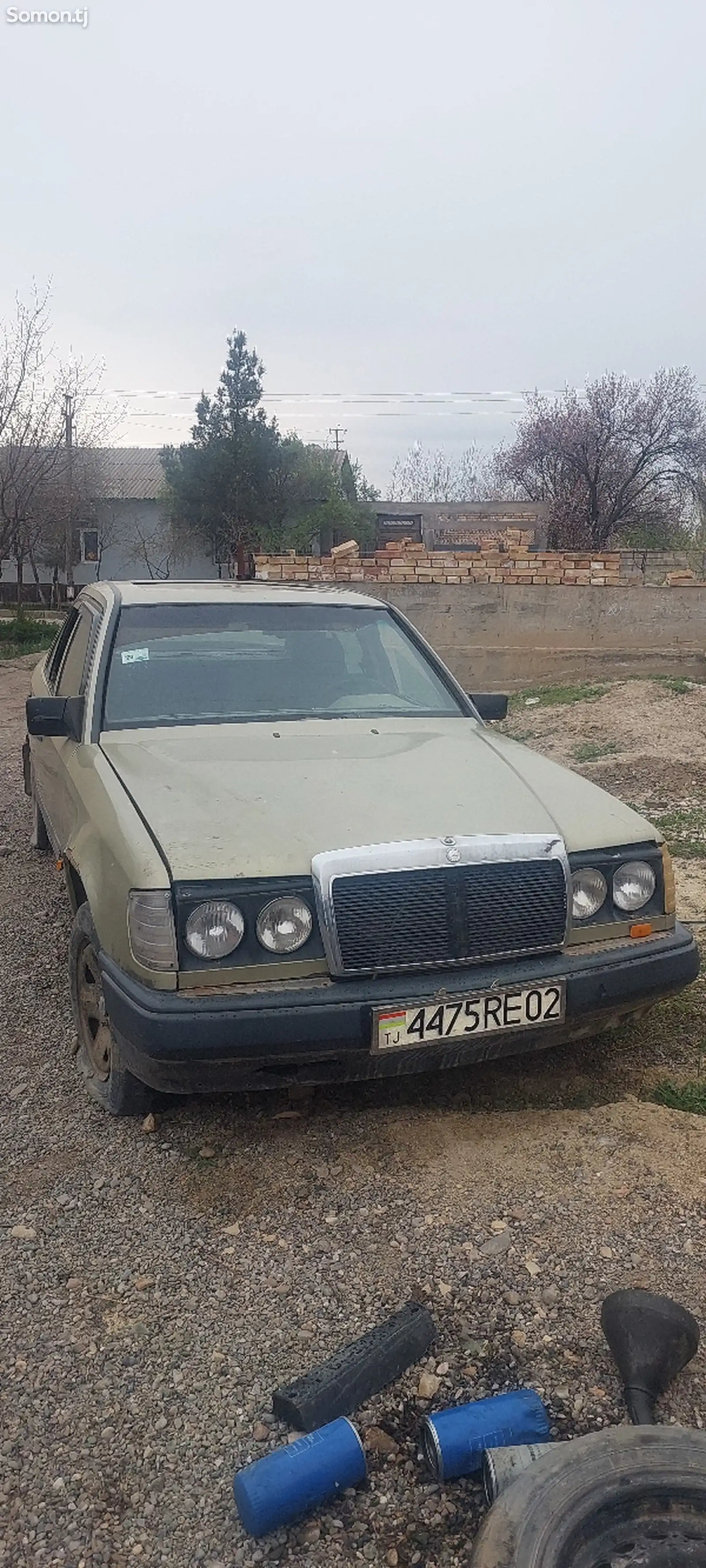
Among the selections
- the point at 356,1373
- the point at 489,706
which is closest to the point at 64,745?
the point at 489,706

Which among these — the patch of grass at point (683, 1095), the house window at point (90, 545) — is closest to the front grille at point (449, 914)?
the patch of grass at point (683, 1095)

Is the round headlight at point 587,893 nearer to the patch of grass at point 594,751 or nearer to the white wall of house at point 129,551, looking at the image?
the patch of grass at point 594,751

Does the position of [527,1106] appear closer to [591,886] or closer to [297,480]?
[591,886]

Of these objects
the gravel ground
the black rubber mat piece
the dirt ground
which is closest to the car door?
the gravel ground

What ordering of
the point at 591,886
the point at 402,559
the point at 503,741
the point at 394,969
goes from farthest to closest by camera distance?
the point at 402,559 < the point at 503,741 < the point at 591,886 < the point at 394,969

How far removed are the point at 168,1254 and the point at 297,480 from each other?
3542 centimetres

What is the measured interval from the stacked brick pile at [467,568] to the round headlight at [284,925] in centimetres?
900

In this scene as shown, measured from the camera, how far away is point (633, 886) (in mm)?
3164

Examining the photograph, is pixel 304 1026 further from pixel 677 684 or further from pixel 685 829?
pixel 677 684

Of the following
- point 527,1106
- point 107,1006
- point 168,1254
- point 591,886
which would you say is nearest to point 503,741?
point 591,886

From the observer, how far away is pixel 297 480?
36.1 m

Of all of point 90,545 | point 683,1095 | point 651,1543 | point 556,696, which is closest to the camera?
point 651,1543

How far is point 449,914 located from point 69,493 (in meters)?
28.2

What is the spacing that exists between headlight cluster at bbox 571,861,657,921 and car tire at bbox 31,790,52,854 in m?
3.49
